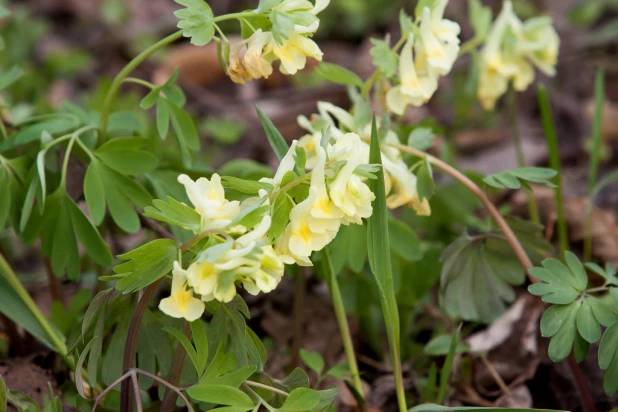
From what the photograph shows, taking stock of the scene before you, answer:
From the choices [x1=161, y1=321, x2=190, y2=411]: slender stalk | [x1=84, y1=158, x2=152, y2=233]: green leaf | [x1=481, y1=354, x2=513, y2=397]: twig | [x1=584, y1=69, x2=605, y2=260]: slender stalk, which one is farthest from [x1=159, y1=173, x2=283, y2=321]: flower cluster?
[x1=584, y1=69, x2=605, y2=260]: slender stalk

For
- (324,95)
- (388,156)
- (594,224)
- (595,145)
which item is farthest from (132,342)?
(324,95)

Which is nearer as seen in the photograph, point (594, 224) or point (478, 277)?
point (478, 277)

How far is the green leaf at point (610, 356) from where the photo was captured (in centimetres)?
127

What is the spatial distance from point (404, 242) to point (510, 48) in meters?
0.64

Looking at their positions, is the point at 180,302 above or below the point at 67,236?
above

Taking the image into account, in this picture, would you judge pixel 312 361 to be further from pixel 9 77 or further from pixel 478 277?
pixel 9 77

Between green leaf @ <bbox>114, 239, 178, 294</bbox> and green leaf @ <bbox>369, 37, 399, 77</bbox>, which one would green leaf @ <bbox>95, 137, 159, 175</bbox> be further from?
green leaf @ <bbox>369, 37, 399, 77</bbox>

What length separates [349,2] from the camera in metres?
3.79

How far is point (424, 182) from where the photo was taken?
148 centimetres

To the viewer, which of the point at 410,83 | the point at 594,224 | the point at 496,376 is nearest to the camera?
the point at 410,83

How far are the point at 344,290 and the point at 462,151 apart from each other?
58.9 inches

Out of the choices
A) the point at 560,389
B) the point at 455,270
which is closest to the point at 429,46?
the point at 455,270

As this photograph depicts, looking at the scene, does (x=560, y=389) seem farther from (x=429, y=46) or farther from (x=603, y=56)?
(x=603, y=56)

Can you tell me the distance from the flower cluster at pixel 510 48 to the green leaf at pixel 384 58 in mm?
488
